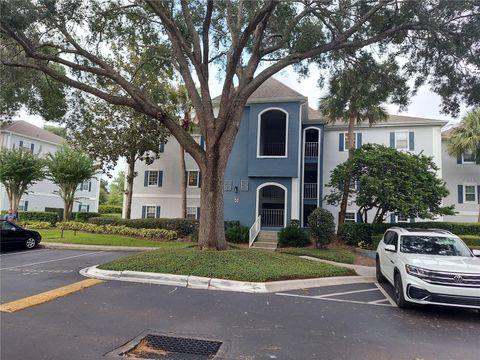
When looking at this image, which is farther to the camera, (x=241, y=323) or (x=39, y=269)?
(x=39, y=269)

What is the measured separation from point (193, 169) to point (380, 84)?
15.2 m

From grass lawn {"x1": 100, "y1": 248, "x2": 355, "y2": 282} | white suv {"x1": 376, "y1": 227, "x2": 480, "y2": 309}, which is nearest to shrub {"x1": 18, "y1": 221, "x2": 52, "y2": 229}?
grass lawn {"x1": 100, "y1": 248, "x2": 355, "y2": 282}

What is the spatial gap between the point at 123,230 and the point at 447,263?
18.3 metres

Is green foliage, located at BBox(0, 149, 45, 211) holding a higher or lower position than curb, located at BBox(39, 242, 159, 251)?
higher

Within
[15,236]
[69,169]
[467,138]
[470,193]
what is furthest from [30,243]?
[470,193]

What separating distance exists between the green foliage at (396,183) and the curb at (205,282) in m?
7.73

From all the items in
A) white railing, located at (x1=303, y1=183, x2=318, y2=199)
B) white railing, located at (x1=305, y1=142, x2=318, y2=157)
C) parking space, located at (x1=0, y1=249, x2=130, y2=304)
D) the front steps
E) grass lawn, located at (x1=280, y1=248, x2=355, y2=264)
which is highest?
white railing, located at (x1=305, y1=142, x2=318, y2=157)

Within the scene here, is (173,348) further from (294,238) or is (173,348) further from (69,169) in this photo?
(69,169)

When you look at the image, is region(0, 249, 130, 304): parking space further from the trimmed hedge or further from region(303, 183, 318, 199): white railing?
region(303, 183, 318, 199): white railing

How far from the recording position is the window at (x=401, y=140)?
2469 cm

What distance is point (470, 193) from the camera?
25609 millimetres

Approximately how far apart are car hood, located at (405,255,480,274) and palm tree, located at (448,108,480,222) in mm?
19522

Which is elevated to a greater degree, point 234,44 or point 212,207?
point 234,44

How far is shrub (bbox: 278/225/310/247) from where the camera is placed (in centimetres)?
1811
